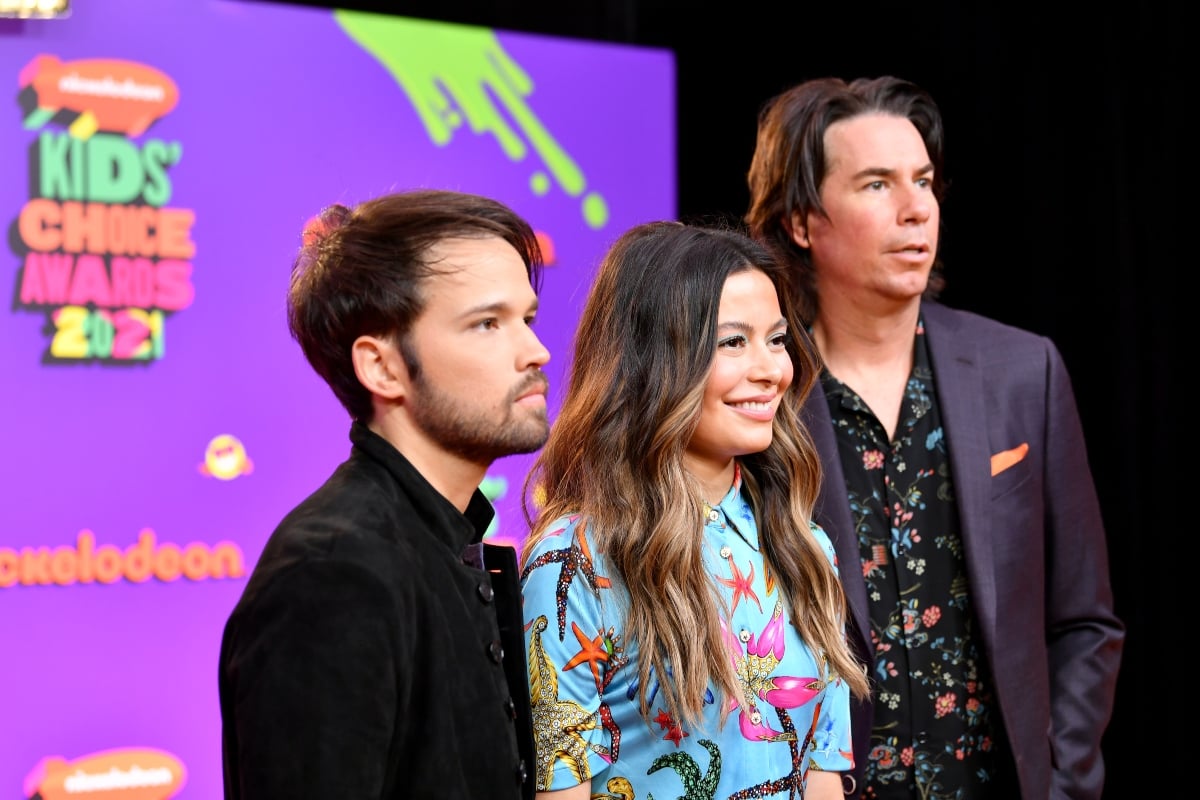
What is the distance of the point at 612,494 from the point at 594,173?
7.53 feet

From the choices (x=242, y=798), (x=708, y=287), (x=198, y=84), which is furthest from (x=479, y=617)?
(x=198, y=84)

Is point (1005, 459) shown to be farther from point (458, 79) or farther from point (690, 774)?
point (458, 79)

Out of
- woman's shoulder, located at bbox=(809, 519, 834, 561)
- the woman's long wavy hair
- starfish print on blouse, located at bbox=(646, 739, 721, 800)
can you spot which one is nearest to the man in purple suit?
woman's shoulder, located at bbox=(809, 519, 834, 561)

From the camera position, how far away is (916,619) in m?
2.42

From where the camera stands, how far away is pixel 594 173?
13.7 feet

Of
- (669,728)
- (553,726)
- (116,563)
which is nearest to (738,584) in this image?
(669,728)

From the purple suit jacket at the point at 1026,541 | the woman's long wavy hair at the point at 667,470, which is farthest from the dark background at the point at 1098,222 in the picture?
the woman's long wavy hair at the point at 667,470

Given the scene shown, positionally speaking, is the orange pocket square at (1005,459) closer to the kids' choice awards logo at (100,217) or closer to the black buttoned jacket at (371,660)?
the black buttoned jacket at (371,660)

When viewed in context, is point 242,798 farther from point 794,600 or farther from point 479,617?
point 794,600

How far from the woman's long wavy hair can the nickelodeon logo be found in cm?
163

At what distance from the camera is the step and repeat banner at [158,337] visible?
3.36 metres

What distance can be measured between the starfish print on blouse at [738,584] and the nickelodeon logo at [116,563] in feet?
6.29

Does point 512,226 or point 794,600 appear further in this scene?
point 794,600

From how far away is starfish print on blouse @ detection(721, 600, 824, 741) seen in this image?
6.36 feet
